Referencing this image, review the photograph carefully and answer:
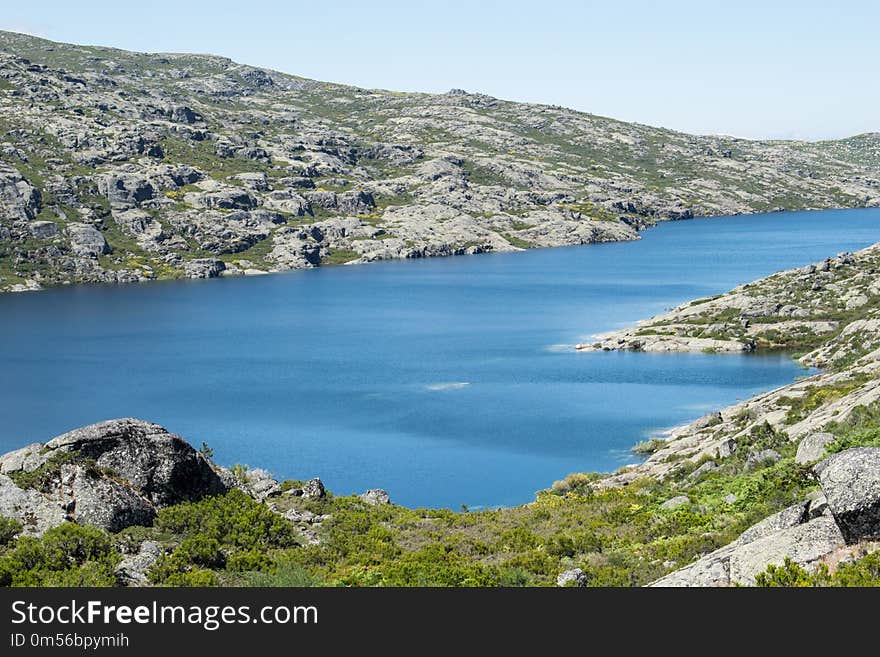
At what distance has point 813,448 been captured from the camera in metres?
34.7

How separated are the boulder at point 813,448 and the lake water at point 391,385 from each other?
31.4m

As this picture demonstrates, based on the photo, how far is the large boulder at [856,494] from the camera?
61.5 ft

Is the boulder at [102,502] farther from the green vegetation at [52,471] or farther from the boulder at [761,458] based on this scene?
the boulder at [761,458]

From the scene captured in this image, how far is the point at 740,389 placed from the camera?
97125mm

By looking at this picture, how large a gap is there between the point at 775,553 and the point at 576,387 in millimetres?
84191

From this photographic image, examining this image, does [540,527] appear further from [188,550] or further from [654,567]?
[188,550]

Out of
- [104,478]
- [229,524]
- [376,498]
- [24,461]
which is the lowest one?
[376,498]

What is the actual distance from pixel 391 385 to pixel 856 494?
93425mm

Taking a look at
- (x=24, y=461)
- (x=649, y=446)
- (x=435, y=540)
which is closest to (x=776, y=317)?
(x=649, y=446)

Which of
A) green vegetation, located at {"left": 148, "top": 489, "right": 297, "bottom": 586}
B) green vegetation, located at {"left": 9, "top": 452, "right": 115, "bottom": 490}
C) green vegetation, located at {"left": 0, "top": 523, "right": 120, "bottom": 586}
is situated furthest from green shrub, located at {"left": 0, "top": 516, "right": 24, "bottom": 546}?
green vegetation, located at {"left": 148, "top": 489, "right": 297, "bottom": 586}

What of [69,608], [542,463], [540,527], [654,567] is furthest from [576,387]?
[69,608]

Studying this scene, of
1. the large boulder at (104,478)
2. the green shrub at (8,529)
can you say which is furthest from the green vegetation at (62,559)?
the large boulder at (104,478)

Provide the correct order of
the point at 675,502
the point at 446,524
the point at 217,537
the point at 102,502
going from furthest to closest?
the point at 446,524, the point at 675,502, the point at 217,537, the point at 102,502

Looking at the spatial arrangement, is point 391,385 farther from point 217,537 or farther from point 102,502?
point 102,502
